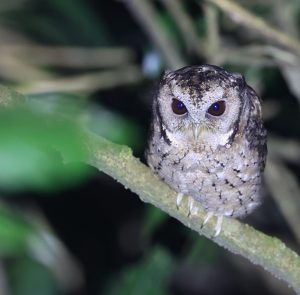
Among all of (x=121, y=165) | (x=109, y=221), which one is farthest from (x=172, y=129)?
(x=109, y=221)

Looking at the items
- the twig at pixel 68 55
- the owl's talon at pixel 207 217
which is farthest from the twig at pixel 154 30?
the owl's talon at pixel 207 217

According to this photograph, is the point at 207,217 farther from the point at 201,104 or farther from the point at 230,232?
the point at 201,104

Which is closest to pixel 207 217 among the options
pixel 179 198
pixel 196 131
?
pixel 179 198

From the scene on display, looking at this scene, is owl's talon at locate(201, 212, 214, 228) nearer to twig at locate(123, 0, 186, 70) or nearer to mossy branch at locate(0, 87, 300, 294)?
mossy branch at locate(0, 87, 300, 294)

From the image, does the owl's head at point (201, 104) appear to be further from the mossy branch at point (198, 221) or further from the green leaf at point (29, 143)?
the green leaf at point (29, 143)

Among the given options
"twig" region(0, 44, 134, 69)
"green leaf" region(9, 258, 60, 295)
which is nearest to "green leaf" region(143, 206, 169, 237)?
"green leaf" region(9, 258, 60, 295)

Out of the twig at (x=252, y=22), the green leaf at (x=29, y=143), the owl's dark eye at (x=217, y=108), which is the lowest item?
the green leaf at (x=29, y=143)

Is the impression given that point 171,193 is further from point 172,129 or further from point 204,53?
point 204,53

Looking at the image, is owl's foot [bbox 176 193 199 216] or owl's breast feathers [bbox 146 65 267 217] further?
owl's breast feathers [bbox 146 65 267 217]
